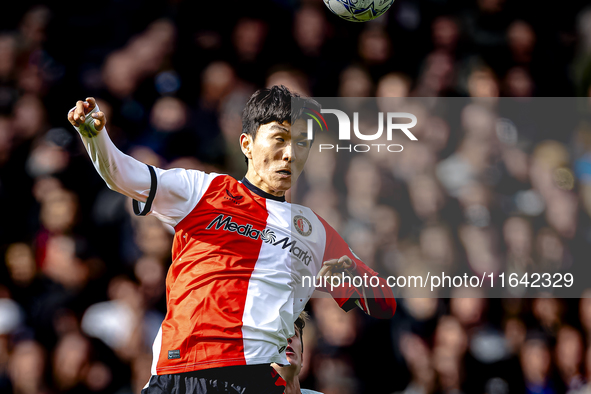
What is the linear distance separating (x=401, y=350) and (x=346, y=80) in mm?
2641

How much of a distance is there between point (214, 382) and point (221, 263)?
648 millimetres

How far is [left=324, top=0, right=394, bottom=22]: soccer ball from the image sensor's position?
4215 millimetres

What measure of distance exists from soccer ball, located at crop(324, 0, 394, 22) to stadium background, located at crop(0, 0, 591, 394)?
116 centimetres

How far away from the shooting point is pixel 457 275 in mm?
4770

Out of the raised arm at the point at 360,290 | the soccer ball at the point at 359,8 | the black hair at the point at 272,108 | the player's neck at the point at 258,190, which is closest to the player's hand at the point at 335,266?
the raised arm at the point at 360,290

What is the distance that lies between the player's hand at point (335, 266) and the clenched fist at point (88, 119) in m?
1.54

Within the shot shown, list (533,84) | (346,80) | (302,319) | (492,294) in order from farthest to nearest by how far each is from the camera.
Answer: (533,84) < (346,80) < (492,294) < (302,319)

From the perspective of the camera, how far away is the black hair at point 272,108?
11.6 ft

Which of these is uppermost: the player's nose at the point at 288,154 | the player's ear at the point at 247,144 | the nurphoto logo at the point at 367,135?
the nurphoto logo at the point at 367,135

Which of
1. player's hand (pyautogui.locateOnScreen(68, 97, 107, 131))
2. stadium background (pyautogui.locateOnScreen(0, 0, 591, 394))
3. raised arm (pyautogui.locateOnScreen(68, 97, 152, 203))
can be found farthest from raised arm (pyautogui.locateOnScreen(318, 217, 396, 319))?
player's hand (pyautogui.locateOnScreen(68, 97, 107, 131))

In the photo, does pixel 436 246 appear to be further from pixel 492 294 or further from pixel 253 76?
pixel 253 76

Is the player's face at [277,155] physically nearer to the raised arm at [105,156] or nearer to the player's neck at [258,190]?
the player's neck at [258,190]

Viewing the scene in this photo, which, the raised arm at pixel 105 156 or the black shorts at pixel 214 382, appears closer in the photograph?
the raised arm at pixel 105 156

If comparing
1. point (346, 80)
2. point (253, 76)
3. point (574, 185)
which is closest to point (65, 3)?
point (253, 76)
